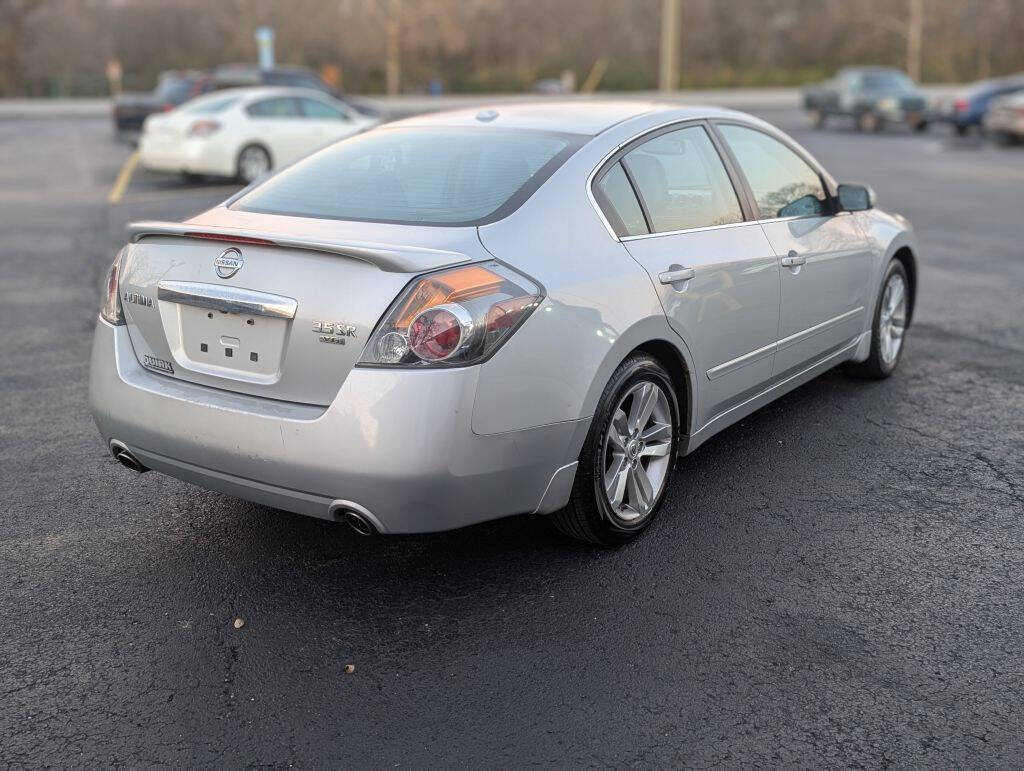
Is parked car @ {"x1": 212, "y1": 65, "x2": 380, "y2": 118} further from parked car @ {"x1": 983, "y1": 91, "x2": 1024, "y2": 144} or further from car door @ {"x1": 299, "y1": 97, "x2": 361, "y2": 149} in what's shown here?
parked car @ {"x1": 983, "y1": 91, "x2": 1024, "y2": 144}

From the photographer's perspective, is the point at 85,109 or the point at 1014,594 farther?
the point at 85,109

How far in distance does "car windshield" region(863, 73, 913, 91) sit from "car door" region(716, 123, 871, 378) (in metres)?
28.5

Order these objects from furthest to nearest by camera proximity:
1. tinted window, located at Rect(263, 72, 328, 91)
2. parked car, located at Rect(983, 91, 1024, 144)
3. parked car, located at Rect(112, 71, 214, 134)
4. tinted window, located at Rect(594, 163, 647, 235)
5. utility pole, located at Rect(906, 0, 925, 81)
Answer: utility pole, located at Rect(906, 0, 925, 81), parked car, located at Rect(983, 91, 1024, 144), tinted window, located at Rect(263, 72, 328, 91), parked car, located at Rect(112, 71, 214, 134), tinted window, located at Rect(594, 163, 647, 235)

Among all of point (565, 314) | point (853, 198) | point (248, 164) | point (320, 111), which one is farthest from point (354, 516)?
point (320, 111)

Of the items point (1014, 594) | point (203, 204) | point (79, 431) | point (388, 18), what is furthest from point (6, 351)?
point (388, 18)

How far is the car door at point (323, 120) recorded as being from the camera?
1769cm

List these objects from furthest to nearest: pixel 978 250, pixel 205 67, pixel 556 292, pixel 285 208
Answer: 1. pixel 205 67
2. pixel 978 250
3. pixel 285 208
4. pixel 556 292

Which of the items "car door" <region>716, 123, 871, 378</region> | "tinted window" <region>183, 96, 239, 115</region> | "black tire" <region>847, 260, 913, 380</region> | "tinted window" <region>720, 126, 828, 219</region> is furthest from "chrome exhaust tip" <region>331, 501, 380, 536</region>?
"tinted window" <region>183, 96, 239, 115</region>

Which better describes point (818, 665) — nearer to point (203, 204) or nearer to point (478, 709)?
point (478, 709)

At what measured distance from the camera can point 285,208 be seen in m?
4.14

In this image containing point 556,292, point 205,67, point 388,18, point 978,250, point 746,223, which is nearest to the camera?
point 556,292

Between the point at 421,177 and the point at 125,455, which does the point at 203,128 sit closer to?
the point at 421,177

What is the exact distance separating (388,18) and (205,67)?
1265 cm

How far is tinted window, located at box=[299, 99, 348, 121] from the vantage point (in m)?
17.8
